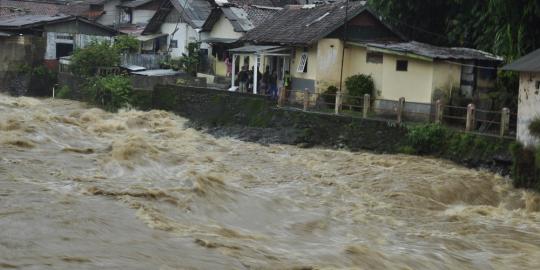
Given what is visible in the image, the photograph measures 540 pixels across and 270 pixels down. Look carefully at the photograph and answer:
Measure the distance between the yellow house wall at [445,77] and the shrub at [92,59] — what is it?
752 inches

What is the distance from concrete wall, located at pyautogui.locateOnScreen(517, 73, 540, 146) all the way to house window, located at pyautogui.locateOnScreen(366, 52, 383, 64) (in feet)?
26.5

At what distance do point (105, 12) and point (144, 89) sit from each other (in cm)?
2222

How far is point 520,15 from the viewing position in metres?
23.9

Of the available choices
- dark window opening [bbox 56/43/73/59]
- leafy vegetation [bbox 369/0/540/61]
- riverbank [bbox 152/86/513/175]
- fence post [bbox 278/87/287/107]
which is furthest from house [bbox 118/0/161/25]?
Result: fence post [bbox 278/87/287/107]

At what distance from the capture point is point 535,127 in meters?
19.4

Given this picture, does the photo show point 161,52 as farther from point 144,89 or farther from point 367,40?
point 367,40

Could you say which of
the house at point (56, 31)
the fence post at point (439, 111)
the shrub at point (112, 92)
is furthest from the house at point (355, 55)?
the house at point (56, 31)

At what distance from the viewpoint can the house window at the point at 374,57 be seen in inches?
1102

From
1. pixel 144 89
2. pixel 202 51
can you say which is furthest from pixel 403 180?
pixel 202 51

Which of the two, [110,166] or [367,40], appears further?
[367,40]

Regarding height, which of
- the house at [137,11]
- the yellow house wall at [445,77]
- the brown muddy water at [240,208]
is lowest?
the brown muddy water at [240,208]

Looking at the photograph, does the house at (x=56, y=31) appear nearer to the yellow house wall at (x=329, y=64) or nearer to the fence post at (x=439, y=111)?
the yellow house wall at (x=329, y=64)

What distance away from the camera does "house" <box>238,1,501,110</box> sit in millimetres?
25531

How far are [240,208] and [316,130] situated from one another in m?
10.4
